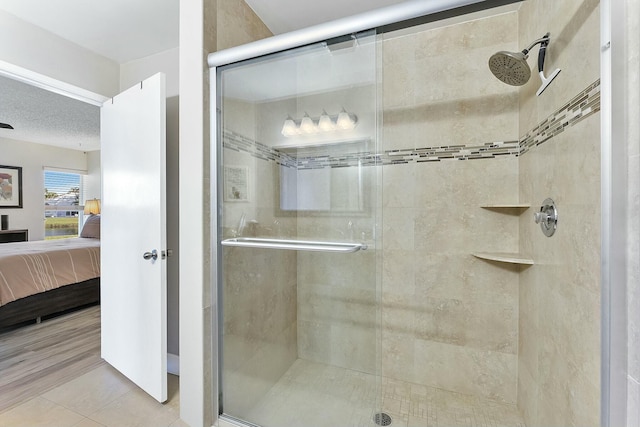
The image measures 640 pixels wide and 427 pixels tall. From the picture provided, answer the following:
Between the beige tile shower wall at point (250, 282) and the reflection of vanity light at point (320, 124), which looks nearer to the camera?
the reflection of vanity light at point (320, 124)

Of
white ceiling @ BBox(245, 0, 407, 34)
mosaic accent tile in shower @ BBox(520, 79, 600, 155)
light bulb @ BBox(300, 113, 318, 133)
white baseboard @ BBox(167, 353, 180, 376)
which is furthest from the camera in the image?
white baseboard @ BBox(167, 353, 180, 376)

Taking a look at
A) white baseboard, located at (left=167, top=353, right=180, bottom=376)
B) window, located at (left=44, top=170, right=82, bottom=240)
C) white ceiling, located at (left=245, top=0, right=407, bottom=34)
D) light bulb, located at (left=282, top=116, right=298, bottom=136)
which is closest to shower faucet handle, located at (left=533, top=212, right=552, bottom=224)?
light bulb, located at (left=282, top=116, right=298, bottom=136)

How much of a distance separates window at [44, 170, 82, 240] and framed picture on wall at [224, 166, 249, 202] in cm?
602

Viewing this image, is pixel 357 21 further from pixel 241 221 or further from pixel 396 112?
pixel 241 221

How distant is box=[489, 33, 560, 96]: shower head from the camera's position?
1177 millimetres

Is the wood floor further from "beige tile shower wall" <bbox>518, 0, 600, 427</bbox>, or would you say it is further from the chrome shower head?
the chrome shower head

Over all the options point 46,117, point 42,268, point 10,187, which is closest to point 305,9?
point 42,268

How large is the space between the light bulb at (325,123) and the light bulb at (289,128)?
5.4 inches

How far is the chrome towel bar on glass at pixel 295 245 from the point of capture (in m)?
1.29

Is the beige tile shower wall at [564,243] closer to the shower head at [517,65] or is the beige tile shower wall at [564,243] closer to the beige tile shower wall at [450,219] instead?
the shower head at [517,65]

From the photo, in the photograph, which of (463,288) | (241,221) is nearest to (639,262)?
(463,288)

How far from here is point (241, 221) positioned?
1530 millimetres

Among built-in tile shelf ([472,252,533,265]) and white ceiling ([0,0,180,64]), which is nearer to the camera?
built-in tile shelf ([472,252,533,265])

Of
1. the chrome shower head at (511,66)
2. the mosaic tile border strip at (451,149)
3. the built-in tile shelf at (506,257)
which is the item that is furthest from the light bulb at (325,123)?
the built-in tile shelf at (506,257)
